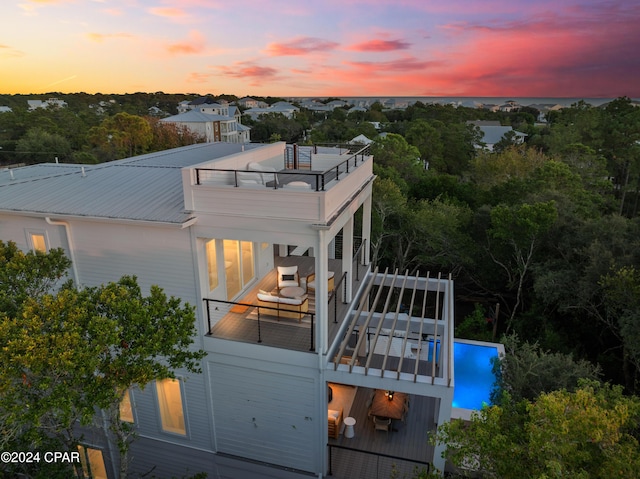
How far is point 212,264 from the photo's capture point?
11508 millimetres

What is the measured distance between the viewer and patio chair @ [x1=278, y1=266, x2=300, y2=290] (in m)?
13.3

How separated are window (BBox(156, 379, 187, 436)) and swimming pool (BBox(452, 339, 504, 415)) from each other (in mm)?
9529

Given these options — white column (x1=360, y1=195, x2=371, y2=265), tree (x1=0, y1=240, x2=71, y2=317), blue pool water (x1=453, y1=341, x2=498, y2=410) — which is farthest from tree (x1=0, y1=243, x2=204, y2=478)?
blue pool water (x1=453, y1=341, x2=498, y2=410)

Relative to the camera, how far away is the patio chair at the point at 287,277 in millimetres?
13255

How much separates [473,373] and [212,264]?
450 inches

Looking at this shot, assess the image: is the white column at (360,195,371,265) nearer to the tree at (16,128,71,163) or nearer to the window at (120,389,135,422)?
the window at (120,389,135,422)

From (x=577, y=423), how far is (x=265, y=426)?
26.0ft

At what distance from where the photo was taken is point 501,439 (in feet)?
18.4

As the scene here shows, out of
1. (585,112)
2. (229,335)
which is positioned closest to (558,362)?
(229,335)

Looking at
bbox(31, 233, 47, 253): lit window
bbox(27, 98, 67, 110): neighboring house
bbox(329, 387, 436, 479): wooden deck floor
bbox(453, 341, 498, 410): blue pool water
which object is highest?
bbox(27, 98, 67, 110): neighboring house

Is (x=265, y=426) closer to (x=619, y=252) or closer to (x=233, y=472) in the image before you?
(x=233, y=472)

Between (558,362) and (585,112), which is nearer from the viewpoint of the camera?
(558,362)

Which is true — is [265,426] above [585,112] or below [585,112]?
below

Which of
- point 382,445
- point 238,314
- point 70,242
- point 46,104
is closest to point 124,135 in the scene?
point 70,242
